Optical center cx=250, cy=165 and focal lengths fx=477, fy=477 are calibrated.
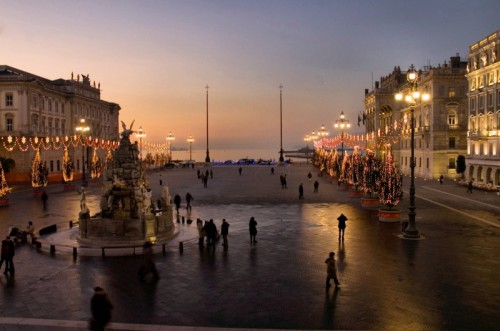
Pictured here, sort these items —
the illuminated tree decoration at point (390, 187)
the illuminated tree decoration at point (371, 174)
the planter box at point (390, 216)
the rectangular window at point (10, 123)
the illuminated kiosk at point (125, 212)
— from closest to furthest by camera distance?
1. the illuminated kiosk at point (125, 212)
2. the planter box at point (390, 216)
3. the illuminated tree decoration at point (390, 187)
4. the illuminated tree decoration at point (371, 174)
5. the rectangular window at point (10, 123)

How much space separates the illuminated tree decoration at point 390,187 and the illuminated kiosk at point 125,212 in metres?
13.7

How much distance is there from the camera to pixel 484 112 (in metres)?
55.1

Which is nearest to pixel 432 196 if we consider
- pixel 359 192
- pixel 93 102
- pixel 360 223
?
pixel 359 192

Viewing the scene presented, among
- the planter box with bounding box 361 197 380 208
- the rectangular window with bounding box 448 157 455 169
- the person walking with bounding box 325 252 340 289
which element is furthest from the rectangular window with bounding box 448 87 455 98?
the person walking with bounding box 325 252 340 289

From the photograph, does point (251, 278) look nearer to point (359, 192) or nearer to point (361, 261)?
point (361, 261)

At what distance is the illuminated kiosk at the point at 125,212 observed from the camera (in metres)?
22.5

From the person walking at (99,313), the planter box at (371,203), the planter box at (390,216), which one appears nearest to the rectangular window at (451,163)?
the planter box at (371,203)

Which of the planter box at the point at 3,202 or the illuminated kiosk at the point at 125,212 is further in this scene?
the planter box at the point at 3,202

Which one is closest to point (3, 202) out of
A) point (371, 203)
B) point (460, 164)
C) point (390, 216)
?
point (371, 203)

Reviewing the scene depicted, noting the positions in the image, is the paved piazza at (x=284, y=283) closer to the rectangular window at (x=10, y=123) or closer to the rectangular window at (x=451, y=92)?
the rectangular window at (x=451, y=92)

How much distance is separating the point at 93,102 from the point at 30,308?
273 ft

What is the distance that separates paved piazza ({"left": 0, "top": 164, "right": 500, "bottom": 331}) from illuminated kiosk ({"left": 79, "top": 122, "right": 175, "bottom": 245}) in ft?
4.80

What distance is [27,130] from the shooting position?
6612cm

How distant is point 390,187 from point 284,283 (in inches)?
630
